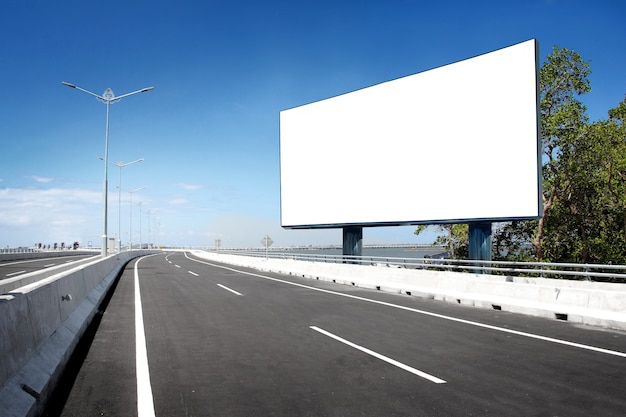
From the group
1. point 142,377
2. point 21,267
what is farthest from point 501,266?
point 21,267

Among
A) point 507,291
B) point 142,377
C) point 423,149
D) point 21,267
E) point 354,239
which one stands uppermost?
point 423,149

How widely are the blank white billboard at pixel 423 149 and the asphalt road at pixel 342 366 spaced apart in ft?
49.1

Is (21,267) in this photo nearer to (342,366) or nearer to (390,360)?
(342,366)

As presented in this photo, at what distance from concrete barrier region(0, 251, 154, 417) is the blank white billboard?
2188cm

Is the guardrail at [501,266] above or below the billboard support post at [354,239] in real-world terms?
below

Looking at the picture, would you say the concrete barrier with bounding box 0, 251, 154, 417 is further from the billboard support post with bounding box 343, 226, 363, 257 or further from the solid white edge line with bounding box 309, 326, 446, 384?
the billboard support post with bounding box 343, 226, 363, 257

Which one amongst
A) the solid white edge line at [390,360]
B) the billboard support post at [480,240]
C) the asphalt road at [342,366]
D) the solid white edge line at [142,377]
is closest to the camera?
the solid white edge line at [142,377]

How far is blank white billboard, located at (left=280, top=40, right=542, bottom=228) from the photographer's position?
25.6m

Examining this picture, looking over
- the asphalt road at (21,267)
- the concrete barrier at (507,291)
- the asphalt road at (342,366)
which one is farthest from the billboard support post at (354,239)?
the asphalt road at (342,366)

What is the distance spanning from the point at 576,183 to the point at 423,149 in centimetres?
1473

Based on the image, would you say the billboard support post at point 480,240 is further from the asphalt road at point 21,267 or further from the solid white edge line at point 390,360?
the asphalt road at point 21,267

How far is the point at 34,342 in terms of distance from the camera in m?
6.30

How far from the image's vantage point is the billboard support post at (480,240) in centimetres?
2712

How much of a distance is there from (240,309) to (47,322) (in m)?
7.00
